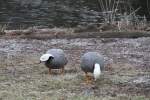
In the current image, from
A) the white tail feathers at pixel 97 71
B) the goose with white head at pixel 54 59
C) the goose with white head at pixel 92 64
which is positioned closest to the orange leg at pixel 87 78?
the goose with white head at pixel 92 64

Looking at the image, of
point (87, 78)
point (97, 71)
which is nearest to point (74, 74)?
point (87, 78)

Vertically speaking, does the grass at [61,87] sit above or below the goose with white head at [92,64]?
below

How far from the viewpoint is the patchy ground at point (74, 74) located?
280 inches

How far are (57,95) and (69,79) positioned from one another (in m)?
1.18

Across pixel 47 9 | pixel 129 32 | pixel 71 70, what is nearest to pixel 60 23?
pixel 47 9

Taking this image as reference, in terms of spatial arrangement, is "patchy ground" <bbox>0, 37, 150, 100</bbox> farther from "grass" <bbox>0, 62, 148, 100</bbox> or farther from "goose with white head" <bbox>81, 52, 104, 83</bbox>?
"goose with white head" <bbox>81, 52, 104, 83</bbox>

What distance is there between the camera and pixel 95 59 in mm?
7883

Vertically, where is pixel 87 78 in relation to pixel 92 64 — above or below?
below

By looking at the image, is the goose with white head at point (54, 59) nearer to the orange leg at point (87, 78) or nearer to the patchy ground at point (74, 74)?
the patchy ground at point (74, 74)

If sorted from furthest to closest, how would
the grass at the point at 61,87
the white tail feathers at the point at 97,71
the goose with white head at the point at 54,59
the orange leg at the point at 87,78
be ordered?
the goose with white head at the point at 54,59 → the orange leg at the point at 87,78 → the white tail feathers at the point at 97,71 → the grass at the point at 61,87

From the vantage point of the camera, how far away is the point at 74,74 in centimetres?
867

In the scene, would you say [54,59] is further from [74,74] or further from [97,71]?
[97,71]

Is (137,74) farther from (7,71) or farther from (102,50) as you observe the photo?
(102,50)

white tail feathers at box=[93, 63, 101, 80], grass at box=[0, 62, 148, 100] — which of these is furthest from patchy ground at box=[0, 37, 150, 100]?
white tail feathers at box=[93, 63, 101, 80]
